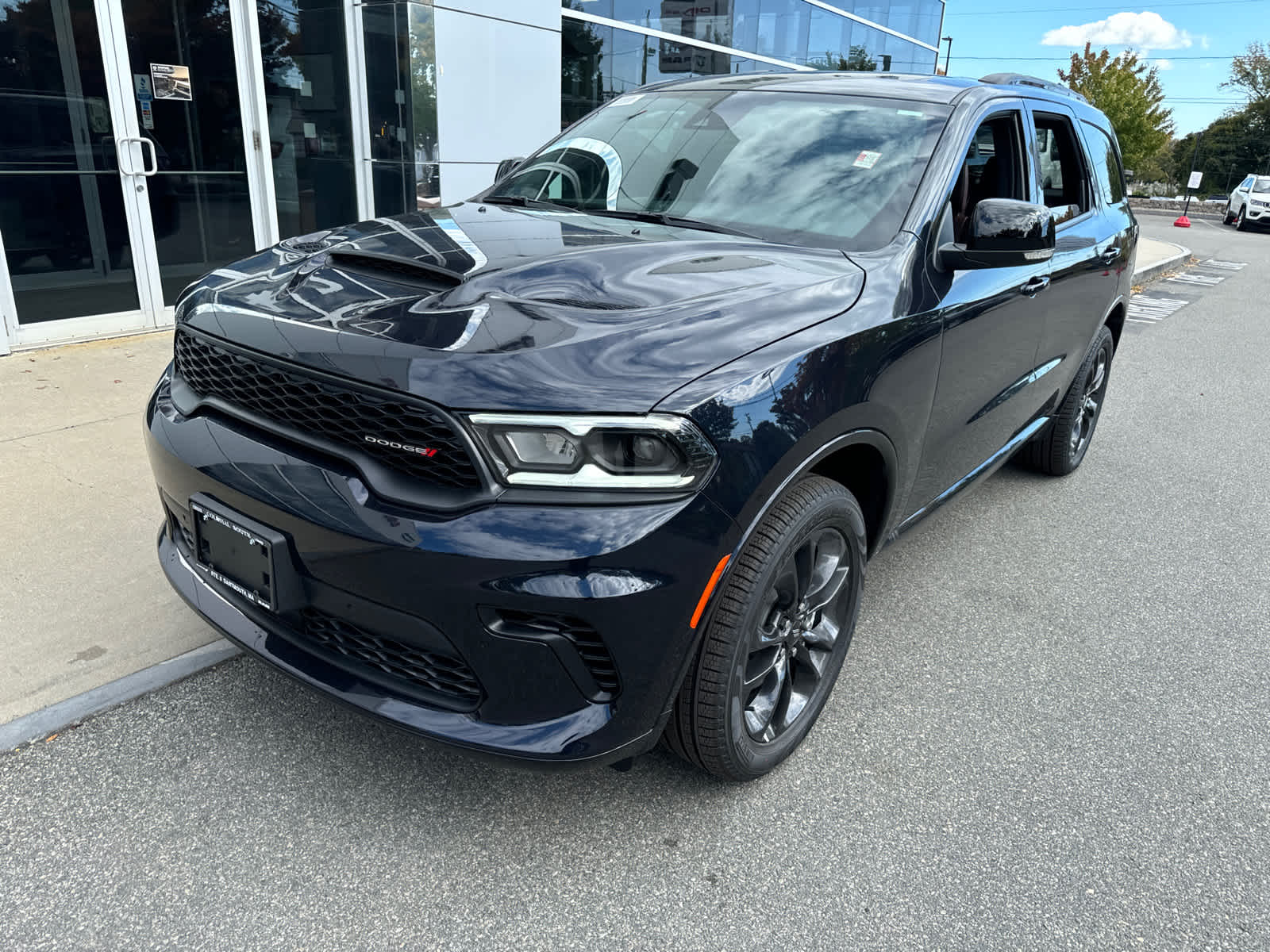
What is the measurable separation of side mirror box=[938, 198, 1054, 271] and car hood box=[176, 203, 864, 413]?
0.45 metres

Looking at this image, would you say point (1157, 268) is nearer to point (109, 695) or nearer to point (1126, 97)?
point (109, 695)

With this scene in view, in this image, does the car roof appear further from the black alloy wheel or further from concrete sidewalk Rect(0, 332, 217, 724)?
concrete sidewalk Rect(0, 332, 217, 724)

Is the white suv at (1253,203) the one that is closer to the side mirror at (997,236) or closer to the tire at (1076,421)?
the tire at (1076,421)

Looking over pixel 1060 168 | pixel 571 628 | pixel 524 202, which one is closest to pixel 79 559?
pixel 524 202

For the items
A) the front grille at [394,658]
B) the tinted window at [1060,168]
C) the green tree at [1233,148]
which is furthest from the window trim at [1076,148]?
the green tree at [1233,148]

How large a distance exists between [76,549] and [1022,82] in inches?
164

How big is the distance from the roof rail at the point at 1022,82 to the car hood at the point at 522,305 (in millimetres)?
1580

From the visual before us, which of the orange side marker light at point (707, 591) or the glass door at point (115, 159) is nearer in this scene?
the orange side marker light at point (707, 591)

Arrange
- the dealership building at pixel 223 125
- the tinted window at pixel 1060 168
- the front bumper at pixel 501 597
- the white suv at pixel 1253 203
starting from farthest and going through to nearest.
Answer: the white suv at pixel 1253 203
the dealership building at pixel 223 125
the tinted window at pixel 1060 168
the front bumper at pixel 501 597

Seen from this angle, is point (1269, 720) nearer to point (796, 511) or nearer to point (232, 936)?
point (796, 511)

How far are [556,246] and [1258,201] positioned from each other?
3341 centimetres

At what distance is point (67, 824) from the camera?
7.13 ft

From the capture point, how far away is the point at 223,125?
6.73 meters

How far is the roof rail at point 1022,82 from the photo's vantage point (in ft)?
11.7
